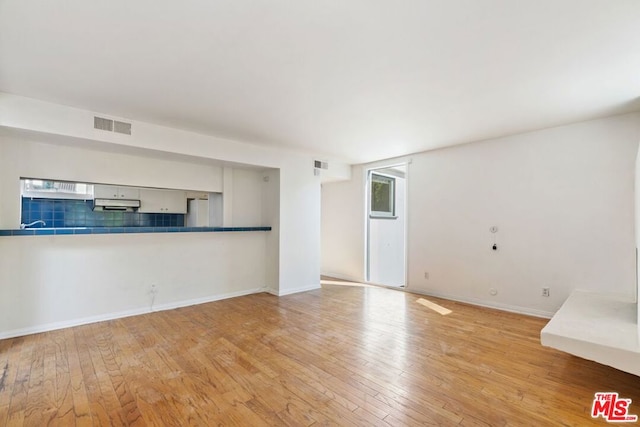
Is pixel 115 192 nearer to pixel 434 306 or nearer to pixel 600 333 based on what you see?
pixel 434 306

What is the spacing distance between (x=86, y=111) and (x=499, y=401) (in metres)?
4.64

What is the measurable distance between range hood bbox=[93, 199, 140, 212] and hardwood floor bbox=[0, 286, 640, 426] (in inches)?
65.7

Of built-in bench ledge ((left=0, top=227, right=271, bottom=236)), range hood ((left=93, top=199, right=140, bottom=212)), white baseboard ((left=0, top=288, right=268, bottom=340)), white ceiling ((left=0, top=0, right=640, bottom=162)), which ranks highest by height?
white ceiling ((left=0, top=0, right=640, bottom=162))

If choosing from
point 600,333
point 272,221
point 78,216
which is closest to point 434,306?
point 600,333

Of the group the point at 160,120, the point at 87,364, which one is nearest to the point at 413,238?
the point at 160,120

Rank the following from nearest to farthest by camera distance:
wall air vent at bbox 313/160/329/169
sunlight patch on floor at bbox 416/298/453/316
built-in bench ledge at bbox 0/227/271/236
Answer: built-in bench ledge at bbox 0/227/271/236 → sunlight patch on floor at bbox 416/298/453/316 → wall air vent at bbox 313/160/329/169

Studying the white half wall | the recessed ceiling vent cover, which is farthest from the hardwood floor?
the recessed ceiling vent cover

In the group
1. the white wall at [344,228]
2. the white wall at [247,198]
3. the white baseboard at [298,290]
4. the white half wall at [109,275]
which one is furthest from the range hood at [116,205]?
the white wall at [344,228]

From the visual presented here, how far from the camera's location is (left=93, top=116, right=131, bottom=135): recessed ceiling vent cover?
3.26 metres

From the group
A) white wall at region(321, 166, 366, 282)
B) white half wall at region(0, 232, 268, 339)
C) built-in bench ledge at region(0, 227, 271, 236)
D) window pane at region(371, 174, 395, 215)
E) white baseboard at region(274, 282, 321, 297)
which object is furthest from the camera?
window pane at region(371, 174, 395, 215)

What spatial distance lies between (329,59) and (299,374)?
98.3 inches

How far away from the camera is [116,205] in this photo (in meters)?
4.27

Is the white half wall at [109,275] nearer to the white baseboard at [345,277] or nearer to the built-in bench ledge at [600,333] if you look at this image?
the white baseboard at [345,277]

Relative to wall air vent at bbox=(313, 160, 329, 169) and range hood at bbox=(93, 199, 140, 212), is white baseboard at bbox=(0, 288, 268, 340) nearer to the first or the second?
range hood at bbox=(93, 199, 140, 212)
